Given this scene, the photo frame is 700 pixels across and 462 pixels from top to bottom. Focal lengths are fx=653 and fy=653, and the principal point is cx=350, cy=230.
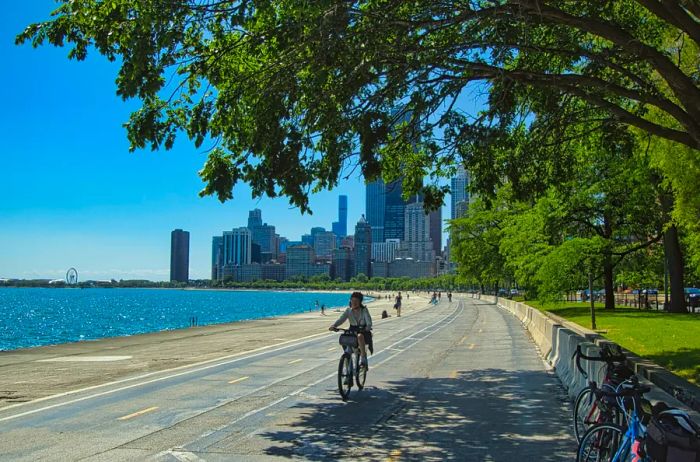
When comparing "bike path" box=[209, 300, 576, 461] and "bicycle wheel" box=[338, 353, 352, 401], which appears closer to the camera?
"bike path" box=[209, 300, 576, 461]

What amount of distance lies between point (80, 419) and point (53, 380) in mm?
5894

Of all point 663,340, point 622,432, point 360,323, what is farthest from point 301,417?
point 663,340

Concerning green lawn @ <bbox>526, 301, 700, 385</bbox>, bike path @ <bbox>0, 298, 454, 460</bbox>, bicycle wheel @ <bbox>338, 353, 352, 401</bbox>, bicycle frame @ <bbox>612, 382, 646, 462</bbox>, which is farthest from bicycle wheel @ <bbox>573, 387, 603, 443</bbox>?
green lawn @ <bbox>526, 301, 700, 385</bbox>

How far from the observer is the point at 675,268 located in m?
34.7

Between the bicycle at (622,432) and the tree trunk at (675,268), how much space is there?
31516 millimetres

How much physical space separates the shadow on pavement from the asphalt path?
0.02 m

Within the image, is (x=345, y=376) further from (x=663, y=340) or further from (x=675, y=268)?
(x=675, y=268)

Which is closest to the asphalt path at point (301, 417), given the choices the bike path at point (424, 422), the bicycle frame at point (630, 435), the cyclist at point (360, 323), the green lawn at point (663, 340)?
the bike path at point (424, 422)

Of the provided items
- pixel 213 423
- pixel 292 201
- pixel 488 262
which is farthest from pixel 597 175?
pixel 488 262

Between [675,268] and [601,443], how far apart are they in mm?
32611

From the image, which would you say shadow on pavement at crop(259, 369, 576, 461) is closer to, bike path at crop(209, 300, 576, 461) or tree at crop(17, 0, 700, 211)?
bike path at crop(209, 300, 576, 461)

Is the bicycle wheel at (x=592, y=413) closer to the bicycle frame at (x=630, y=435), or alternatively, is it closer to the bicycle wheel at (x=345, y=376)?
the bicycle frame at (x=630, y=435)

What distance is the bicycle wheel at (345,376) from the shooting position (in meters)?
11.0

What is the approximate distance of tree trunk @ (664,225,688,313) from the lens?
3462cm
